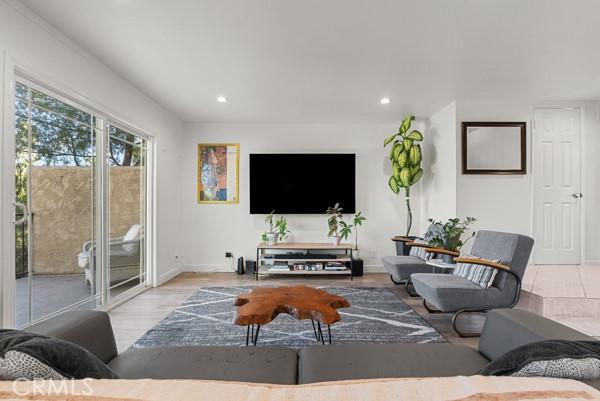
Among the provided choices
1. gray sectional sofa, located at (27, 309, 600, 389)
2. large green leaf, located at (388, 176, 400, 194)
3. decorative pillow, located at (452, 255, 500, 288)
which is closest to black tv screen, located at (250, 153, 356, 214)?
large green leaf, located at (388, 176, 400, 194)

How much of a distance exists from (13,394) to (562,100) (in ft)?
18.6

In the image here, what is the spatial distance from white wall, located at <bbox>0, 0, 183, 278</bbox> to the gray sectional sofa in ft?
4.37

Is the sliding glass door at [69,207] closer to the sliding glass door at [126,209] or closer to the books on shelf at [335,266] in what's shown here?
the sliding glass door at [126,209]

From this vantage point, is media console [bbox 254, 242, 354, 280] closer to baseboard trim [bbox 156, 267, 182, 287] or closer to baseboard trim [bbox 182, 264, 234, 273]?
baseboard trim [bbox 182, 264, 234, 273]

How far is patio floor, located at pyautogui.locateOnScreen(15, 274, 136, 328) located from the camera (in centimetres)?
230

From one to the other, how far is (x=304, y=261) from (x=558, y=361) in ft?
13.5

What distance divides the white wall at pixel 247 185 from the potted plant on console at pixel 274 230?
0.17 metres

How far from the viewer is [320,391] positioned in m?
0.57

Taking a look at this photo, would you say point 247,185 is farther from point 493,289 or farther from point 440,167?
point 493,289

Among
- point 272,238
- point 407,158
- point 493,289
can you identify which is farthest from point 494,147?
point 272,238

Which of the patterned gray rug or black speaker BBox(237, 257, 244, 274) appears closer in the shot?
the patterned gray rug

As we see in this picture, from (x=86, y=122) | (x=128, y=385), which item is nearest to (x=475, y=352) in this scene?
(x=128, y=385)

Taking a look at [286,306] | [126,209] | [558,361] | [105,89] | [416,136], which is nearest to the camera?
[558,361]

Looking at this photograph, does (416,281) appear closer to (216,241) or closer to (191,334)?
(191,334)
